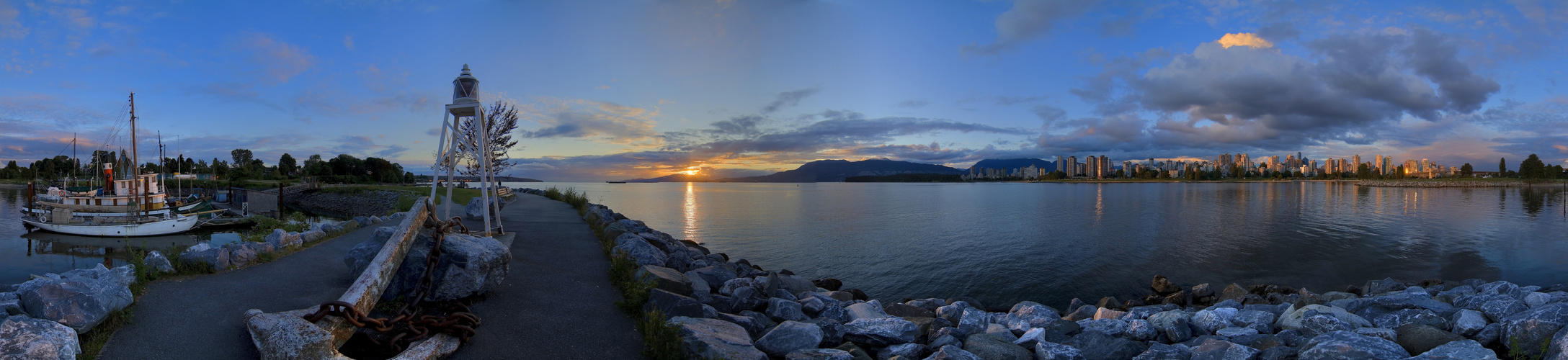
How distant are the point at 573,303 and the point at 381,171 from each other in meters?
109

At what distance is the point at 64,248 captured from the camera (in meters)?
26.2

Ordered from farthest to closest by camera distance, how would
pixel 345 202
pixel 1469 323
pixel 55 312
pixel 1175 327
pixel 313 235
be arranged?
pixel 345 202
pixel 313 235
pixel 1175 327
pixel 1469 323
pixel 55 312

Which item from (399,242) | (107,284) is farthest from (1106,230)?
(107,284)

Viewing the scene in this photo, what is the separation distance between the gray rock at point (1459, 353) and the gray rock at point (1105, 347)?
2772 millimetres

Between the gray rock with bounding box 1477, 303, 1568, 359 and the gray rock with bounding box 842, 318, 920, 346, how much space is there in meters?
7.29

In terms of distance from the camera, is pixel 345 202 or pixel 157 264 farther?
pixel 345 202

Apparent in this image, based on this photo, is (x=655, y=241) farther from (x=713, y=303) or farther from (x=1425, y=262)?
(x=1425, y=262)

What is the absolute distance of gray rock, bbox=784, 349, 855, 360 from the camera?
6.09 metres

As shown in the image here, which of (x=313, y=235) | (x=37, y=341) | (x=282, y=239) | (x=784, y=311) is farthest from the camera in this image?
(x=313, y=235)

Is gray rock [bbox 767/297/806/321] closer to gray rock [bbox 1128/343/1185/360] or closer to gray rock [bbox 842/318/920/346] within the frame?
gray rock [bbox 842/318/920/346]

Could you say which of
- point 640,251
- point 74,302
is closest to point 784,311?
point 640,251

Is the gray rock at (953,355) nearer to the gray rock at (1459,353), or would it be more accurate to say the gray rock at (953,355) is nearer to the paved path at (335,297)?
the paved path at (335,297)

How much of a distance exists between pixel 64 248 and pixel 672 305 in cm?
3736

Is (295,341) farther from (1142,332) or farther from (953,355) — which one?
(1142,332)
